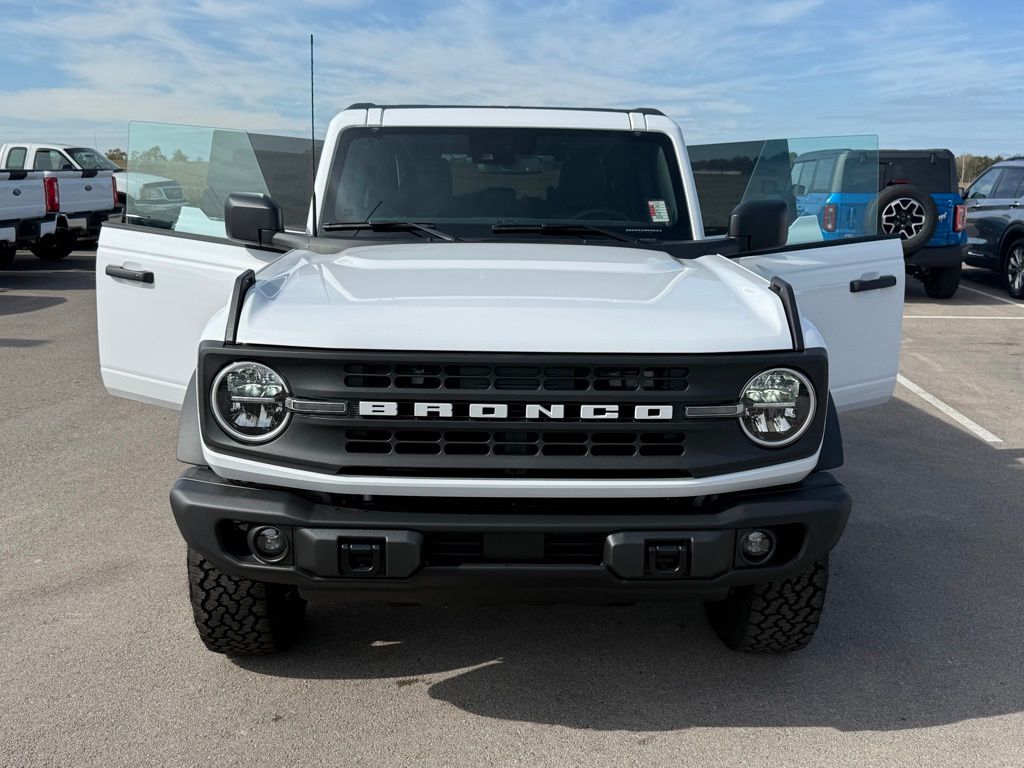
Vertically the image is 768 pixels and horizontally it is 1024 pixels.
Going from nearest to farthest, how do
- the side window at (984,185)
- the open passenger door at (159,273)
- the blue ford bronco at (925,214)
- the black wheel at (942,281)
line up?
the open passenger door at (159,273)
the blue ford bronco at (925,214)
the black wheel at (942,281)
the side window at (984,185)

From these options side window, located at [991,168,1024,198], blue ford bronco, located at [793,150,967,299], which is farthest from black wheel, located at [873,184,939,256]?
side window, located at [991,168,1024,198]

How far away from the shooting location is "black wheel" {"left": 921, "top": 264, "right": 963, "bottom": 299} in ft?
45.4

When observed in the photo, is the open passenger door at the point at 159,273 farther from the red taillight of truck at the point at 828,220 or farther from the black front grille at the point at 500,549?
the red taillight of truck at the point at 828,220

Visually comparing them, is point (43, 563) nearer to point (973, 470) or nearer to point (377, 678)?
point (377, 678)

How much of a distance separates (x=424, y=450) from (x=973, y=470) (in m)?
4.43

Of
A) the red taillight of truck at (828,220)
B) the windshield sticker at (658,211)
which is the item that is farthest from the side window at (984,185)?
the windshield sticker at (658,211)

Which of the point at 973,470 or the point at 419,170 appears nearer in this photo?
the point at 419,170

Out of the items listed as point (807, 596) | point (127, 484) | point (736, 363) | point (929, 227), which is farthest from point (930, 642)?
point (929, 227)

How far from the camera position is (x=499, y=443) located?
2957 millimetres

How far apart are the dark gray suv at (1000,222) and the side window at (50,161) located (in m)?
15.3

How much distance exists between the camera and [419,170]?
181 inches

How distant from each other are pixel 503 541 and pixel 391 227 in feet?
5.74

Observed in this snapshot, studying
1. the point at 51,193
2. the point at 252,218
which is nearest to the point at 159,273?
the point at 252,218

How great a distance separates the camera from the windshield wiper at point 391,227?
420cm
